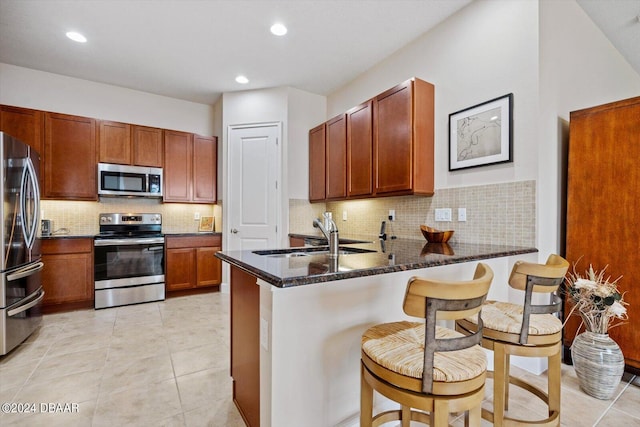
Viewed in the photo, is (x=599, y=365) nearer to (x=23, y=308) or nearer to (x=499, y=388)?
(x=499, y=388)

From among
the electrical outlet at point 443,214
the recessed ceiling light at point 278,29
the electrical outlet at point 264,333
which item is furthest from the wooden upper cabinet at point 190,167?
the electrical outlet at point 264,333

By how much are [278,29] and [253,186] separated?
2085mm

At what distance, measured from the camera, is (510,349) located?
141cm

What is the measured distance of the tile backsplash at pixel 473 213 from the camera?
217 cm

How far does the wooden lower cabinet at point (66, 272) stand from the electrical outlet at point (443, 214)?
4039 mm

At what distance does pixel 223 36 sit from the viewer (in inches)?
122

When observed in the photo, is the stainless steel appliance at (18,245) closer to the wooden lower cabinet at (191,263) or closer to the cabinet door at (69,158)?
the cabinet door at (69,158)

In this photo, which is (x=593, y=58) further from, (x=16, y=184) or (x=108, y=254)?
(x=108, y=254)

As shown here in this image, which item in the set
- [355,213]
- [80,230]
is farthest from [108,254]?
[355,213]

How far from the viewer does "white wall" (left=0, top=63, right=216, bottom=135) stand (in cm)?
371

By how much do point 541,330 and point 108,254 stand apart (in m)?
4.36

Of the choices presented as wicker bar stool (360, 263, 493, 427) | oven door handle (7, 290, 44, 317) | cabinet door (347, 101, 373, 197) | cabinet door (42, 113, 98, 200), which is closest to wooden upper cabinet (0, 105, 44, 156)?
cabinet door (42, 113, 98, 200)

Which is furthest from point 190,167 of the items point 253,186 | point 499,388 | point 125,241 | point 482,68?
point 499,388

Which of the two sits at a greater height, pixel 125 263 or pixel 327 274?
pixel 327 274
